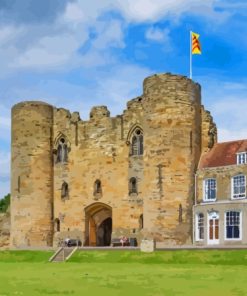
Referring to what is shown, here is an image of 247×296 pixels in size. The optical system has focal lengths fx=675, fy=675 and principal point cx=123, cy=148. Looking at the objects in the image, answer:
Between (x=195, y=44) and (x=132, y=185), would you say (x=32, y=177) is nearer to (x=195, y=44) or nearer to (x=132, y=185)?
(x=132, y=185)

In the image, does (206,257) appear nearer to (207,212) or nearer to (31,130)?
(207,212)

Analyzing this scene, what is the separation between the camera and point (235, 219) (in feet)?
149

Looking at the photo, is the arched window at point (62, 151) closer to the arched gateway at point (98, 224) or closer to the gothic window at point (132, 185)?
the arched gateway at point (98, 224)

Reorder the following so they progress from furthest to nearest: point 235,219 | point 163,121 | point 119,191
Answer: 1. point 119,191
2. point 163,121
3. point 235,219

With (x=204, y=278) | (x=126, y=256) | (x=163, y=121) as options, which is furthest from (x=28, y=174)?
(x=204, y=278)

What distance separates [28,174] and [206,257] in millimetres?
22776

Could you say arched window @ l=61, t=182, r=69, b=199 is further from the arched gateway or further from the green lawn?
the green lawn

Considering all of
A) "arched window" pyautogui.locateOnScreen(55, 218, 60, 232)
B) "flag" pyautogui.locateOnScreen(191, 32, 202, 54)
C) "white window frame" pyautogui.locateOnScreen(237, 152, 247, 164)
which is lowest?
"arched window" pyautogui.locateOnScreen(55, 218, 60, 232)

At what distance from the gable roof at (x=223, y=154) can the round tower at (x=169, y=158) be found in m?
0.99

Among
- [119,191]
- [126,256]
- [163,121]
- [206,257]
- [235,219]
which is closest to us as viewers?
[206,257]

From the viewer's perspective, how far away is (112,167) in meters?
53.4

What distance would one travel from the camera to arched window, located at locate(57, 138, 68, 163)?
56250 mm

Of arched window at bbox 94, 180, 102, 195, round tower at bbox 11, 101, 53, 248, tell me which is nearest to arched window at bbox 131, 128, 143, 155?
arched window at bbox 94, 180, 102, 195

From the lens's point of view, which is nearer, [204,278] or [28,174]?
[204,278]
